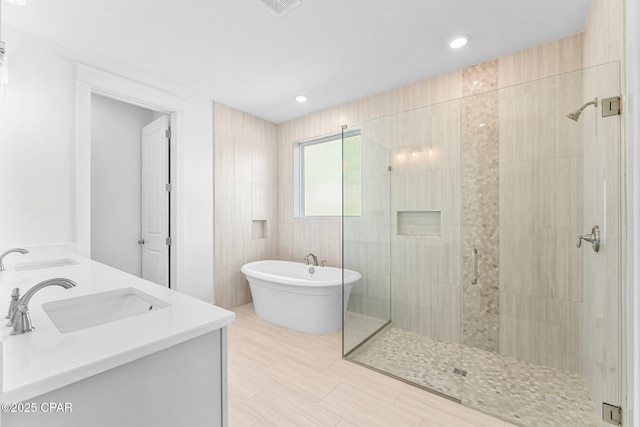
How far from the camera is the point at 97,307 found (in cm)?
111

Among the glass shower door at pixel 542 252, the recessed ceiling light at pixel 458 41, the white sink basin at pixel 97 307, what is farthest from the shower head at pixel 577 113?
the white sink basin at pixel 97 307

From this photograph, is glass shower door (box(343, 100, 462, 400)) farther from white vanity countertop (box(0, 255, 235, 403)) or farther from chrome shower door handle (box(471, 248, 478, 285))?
white vanity countertop (box(0, 255, 235, 403))

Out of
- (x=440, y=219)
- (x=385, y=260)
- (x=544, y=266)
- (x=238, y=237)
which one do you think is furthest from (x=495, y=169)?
(x=238, y=237)

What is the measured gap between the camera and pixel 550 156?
1916 millimetres

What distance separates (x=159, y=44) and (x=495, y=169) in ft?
9.56

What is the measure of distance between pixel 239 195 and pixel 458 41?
279 centimetres

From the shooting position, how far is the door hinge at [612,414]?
4.14 feet

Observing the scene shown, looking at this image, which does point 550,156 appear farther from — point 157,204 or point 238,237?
point 157,204

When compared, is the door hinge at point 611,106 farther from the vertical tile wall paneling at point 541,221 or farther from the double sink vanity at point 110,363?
the double sink vanity at point 110,363

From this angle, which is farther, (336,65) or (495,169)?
(336,65)

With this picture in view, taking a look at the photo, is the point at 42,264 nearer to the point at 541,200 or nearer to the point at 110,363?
the point at 110,363

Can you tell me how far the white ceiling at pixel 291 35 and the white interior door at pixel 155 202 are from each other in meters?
0.66

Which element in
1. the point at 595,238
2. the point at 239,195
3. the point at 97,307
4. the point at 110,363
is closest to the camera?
the point at 110,363

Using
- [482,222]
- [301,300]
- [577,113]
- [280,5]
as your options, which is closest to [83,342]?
[280,5]
